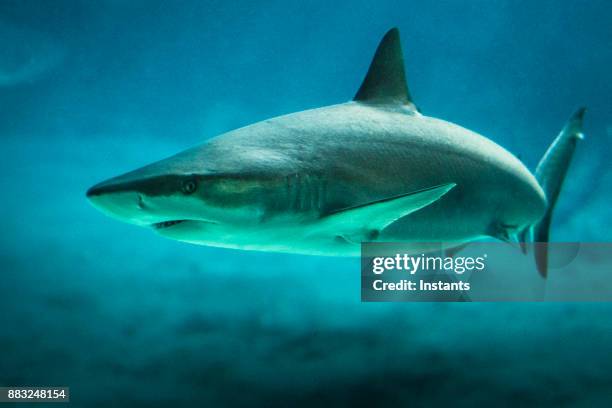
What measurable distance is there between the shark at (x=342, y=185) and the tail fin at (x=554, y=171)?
388 millimetres

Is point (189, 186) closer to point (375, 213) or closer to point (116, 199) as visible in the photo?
point (116, 199)

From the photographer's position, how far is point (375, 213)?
1.91m

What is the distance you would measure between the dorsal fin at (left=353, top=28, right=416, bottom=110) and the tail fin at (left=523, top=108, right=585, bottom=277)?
1523 mm

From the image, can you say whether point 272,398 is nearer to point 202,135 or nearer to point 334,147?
point 334,147

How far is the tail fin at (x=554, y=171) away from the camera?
134 inches

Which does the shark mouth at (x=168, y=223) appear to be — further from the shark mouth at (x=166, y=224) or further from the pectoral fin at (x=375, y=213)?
the pectoral fin at (x=375, y=213)

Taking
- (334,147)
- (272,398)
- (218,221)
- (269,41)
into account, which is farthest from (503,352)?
(269,41)

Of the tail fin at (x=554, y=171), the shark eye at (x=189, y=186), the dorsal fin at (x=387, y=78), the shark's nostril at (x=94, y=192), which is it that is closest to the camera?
the shark's nostril at (x=94, y=192)

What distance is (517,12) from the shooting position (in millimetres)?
10609

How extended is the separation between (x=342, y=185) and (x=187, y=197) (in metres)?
0.75

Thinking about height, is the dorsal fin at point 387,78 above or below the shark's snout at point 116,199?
above

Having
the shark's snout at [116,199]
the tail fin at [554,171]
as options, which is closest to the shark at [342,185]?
the shark's snout at [116,199]

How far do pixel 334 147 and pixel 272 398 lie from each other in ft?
11.5

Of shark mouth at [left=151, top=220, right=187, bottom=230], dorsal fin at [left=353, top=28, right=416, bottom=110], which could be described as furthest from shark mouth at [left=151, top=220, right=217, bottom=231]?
dorsal fin at [left=353, top=28, right=416, bottom=110]
